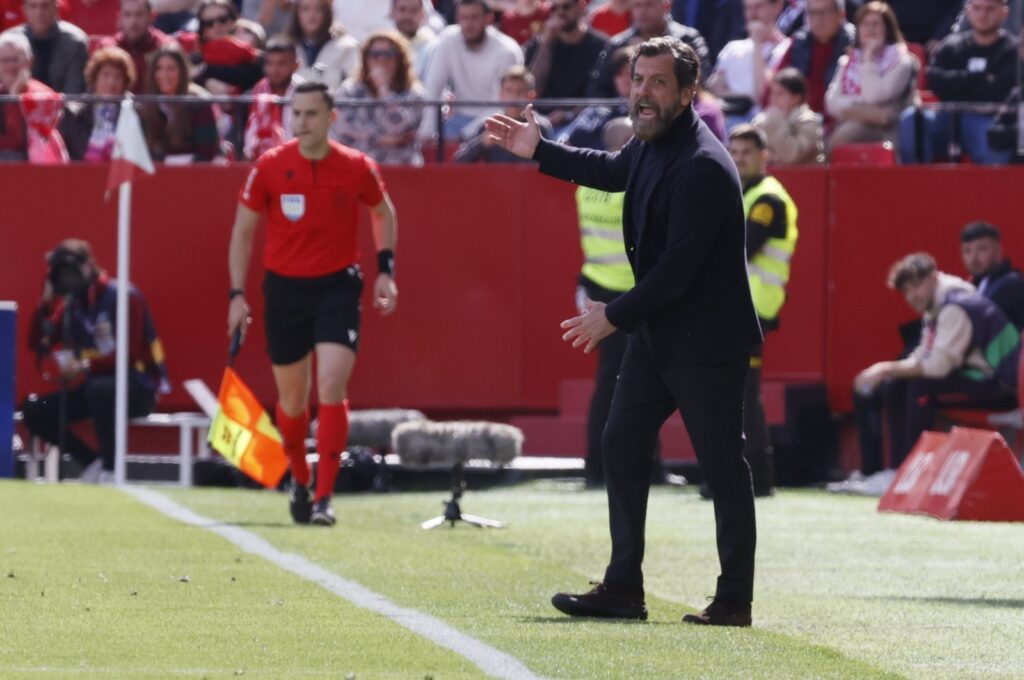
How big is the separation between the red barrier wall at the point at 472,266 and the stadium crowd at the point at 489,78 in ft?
0.91

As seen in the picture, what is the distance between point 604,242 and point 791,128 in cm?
339

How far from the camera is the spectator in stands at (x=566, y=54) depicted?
1798 centimetres

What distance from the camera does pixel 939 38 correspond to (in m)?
18.7

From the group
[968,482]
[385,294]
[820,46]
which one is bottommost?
[968,482]

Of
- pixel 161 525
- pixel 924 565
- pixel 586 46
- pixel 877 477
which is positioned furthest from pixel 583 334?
pixel 586 46

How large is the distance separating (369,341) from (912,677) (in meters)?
11.3

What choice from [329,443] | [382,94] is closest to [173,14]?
[382,94]

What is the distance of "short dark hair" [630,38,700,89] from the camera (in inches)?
308

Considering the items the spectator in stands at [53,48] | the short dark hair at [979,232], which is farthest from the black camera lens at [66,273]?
the short dark hair at [979,232]

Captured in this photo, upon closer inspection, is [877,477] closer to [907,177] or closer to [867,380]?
[867,380]

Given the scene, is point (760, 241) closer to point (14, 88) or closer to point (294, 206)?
point (294, 206)

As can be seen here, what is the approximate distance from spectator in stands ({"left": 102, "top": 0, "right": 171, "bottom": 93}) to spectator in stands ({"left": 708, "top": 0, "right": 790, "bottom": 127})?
14.5 ft

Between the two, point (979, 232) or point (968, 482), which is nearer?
point (968, 482)

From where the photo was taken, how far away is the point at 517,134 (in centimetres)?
820
